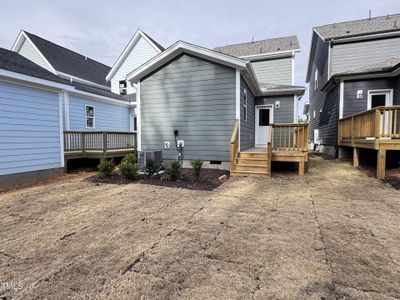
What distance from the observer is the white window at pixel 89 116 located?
37.9ft

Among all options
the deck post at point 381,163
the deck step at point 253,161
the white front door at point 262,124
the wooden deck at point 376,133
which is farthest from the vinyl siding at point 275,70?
the deck post at point 381,163

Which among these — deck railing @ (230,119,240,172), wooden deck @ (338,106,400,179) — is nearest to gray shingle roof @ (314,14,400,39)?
wooden deck @ (338,106,400,179)

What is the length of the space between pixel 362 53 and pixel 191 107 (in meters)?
9.68

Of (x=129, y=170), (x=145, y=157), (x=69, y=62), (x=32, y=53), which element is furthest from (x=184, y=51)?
(x=32, y=53)

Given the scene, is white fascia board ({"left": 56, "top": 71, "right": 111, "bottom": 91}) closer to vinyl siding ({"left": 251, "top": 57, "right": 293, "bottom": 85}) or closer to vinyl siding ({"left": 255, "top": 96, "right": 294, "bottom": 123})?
vinyl siding ({"left": 251, "top": 57, "right": 293, "bottom": 85})

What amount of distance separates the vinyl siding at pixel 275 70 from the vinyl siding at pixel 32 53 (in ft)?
44.3

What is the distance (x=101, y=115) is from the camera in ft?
40.6

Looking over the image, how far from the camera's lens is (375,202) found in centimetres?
447

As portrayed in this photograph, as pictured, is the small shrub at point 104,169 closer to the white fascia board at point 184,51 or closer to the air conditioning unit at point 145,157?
the air conditioning unit at point 145,157

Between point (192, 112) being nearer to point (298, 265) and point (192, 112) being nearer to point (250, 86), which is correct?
point (250, 86)

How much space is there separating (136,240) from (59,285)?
984 mm

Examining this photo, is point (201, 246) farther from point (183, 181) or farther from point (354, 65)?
point (354, 65)

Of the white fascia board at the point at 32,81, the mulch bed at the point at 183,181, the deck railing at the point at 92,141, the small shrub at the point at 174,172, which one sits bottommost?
the mulch bed at the point at 183,181

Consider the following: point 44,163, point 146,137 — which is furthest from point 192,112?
point 44,163
